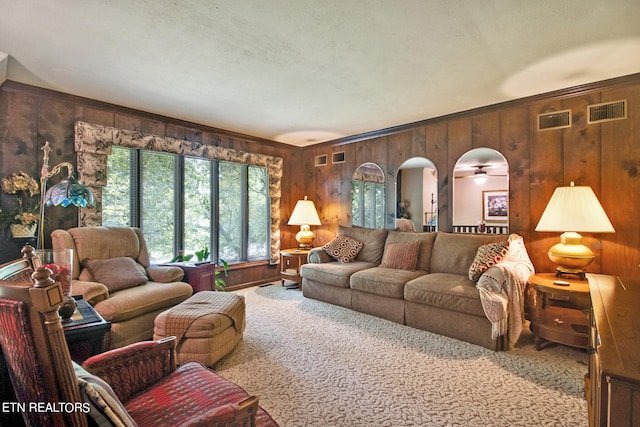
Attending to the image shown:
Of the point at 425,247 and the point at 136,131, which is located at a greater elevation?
the point at 136,131

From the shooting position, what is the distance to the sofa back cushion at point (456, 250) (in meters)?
3.41

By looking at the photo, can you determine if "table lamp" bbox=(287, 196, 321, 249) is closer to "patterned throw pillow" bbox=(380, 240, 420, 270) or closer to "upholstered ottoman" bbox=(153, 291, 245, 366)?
"patterned throw pillow" bbox=(380, 240, 420, 270)

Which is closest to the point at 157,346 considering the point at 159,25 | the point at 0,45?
the point at 159,25

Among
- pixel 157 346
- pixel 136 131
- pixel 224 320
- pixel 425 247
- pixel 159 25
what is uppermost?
pixel 159 25

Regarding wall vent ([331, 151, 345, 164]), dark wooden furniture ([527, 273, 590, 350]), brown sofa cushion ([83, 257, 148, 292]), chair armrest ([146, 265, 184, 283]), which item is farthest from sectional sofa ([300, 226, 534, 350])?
brown sofa cushion ([83, 257, 148, 292])

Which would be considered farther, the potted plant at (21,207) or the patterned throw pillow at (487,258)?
the patterned throw pillow at (487,258)

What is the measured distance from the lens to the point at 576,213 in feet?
8.88

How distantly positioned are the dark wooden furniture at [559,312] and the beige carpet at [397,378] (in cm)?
16

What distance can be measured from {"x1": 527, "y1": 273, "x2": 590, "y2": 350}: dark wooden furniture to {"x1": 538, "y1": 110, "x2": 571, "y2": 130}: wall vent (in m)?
1.59

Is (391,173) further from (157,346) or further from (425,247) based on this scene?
(157,346)

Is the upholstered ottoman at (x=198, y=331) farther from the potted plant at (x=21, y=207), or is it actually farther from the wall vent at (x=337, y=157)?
the wall vent at (x=337, y=157)

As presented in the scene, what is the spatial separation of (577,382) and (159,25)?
12.5 ft

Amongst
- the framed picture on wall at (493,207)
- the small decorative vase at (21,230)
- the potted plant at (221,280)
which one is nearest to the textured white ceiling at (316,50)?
the small decorative vase at (21,230)

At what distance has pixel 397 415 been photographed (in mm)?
1851
